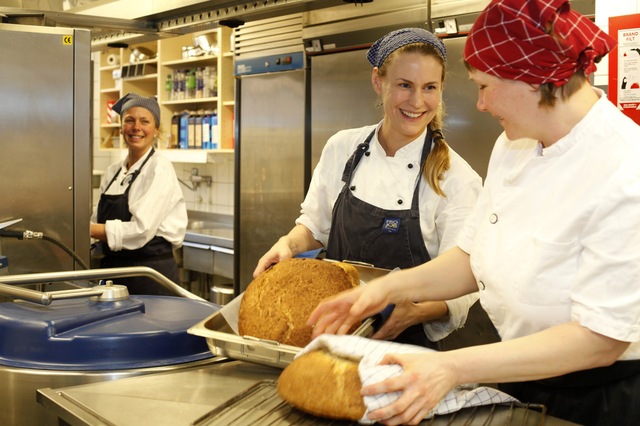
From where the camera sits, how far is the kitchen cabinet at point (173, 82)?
5.49 m

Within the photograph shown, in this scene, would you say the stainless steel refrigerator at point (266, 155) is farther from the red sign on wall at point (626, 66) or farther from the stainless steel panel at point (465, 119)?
the red sign on wall at point (626, 66)

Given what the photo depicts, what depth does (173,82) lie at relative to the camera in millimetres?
6098

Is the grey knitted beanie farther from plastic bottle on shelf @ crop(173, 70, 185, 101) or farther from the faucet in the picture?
the faucet

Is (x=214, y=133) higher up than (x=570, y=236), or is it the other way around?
(x=214, y=133)

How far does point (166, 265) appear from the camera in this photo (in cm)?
353

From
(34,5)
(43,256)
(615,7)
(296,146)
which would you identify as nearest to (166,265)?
(43,256)

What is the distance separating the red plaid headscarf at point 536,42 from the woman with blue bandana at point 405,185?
738mm

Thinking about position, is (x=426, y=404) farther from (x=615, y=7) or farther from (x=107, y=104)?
(x=107, y=104)

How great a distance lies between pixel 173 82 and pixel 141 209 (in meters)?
2.96

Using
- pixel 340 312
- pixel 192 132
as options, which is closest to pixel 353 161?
pixel 340 312

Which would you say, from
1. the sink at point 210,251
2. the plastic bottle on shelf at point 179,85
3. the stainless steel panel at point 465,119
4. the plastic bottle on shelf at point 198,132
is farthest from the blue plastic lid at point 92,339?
the plastic bottle on shelf at point 179,85

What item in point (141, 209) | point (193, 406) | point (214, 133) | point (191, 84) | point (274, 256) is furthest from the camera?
point (191, 84)

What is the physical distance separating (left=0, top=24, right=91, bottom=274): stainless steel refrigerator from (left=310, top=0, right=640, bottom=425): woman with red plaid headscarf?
1792mm

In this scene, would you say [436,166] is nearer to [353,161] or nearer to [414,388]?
[353,161]
